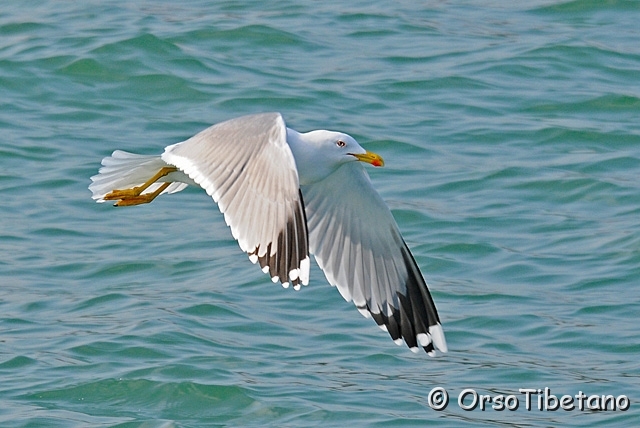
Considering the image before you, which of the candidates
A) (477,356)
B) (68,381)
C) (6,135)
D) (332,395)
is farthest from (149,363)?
(6,135)

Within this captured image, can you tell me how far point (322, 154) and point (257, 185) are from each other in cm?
61

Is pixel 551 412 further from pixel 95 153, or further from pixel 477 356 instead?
pixel 95 153

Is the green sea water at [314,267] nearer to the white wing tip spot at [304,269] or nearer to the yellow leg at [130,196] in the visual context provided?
the yellow leg at [130,196]

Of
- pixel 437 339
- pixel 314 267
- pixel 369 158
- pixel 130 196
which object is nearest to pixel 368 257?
pixel 437 339

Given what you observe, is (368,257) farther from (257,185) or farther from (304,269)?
(304,269)

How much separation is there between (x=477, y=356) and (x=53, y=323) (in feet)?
7.28

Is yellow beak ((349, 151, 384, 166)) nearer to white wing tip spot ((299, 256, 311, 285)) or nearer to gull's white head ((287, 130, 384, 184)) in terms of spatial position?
gull's white head ((287, 130, 384, 184))

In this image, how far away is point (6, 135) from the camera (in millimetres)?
9859

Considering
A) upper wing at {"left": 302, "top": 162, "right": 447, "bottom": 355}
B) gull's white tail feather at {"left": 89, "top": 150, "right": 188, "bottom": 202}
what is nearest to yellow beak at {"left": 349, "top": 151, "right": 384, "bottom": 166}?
upper wing at {"left": 302, "top": 162, "right": 447, "bottom": 355}

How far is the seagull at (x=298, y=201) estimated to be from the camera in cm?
529

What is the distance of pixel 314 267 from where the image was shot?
26.2 ft

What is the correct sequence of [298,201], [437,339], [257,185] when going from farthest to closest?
[437,339] < [257,185] < [298,201]

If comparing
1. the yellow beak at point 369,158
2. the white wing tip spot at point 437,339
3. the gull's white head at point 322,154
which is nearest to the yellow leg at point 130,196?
the gull's white head at point 322,154

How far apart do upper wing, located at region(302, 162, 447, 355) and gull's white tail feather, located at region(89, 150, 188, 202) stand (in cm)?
70
